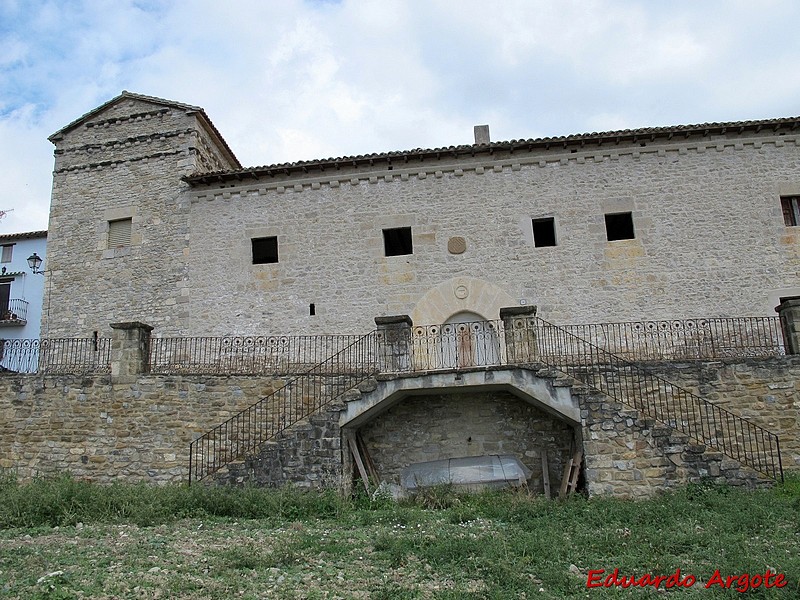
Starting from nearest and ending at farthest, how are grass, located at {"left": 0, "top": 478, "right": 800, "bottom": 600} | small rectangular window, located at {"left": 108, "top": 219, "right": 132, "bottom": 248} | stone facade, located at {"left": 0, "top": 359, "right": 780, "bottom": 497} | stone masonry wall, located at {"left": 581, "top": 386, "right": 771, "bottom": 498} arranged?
grass, located at {"left": 0, "top": 478, "right": 800, "bottom": 600} < stone masonry wall, located at {"left": 581, "top": 386, "right": 771, "bottom": 498} < stone facade, located at {"left": 0, "top": 359, "right": 780, "bottom": 497} < small rectangular window, located at {"left": 108, "top": 219, "right": 132, "bottom": 248}

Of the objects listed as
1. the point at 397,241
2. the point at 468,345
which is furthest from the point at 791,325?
the point at 397,241

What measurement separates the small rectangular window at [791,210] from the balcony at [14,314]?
23.4 meters

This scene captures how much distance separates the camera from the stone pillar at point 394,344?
12617mm

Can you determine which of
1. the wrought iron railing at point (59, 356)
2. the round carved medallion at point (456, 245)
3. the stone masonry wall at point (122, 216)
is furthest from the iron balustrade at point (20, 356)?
the round carved medallion at point (456, 245)

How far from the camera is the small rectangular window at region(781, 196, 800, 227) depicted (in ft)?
52.6

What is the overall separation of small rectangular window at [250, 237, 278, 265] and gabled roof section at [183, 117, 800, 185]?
66.7 inches

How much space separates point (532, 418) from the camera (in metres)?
13.1

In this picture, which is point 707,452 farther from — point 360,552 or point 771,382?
point 360,552

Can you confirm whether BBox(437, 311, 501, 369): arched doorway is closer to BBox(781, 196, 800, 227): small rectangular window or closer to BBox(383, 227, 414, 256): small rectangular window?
BBox(383, 227, 414, 256): small rectangular window

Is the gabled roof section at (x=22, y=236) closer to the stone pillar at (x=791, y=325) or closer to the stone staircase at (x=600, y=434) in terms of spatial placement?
the stone staircase at (x=600, y=434)

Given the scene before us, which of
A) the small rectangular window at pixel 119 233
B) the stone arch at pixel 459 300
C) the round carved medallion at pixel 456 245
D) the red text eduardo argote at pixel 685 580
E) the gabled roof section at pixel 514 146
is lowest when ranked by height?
the red text eduardo argote at pixel 685 580

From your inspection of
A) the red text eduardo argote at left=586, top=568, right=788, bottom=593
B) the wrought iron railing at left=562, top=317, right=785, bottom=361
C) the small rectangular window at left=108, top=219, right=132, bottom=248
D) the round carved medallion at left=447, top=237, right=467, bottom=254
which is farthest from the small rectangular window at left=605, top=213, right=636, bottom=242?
the small rectangular window at left=108, top=219, right=132, bottom=248

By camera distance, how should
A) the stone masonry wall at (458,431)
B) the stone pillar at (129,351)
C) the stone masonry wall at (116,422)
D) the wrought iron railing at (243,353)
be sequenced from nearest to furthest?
the stone masonry wall at (458,431) → the stone masonry wall at (116,422) → the stone pillar at (129,351) → the wrought iron railing at (243,353)

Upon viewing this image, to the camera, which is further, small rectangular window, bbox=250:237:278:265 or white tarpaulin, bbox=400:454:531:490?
small rectangular window, bbox=250:237:278:265
